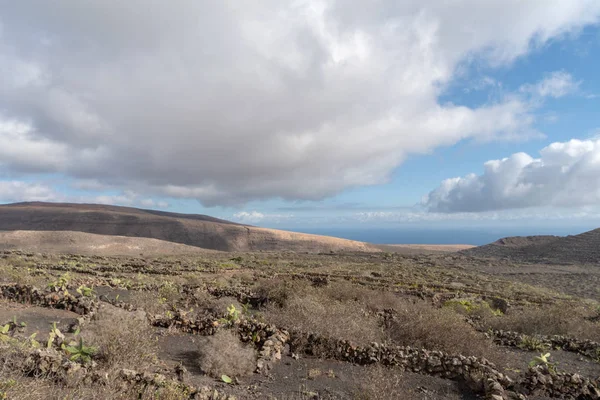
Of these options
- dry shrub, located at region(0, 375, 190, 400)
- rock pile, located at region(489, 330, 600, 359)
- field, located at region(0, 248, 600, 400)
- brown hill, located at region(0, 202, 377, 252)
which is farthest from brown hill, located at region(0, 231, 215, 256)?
dry shrub, located at region(0, 375, 190, 400)

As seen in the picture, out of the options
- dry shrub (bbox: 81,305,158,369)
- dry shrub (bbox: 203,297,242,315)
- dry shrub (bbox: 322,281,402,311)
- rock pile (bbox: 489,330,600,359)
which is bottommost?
rock pile (bbox: 489,330,600,359)

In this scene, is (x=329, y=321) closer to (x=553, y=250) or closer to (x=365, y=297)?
(x=365, y=297)

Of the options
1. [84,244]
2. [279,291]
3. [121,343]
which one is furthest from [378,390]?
[84,244]

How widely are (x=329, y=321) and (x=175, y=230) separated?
74124 millimetres

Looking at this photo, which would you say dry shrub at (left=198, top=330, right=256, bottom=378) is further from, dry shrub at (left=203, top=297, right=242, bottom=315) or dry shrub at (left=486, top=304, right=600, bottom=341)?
dry shrub at (left=486, top=304, right=600, bottom=341)

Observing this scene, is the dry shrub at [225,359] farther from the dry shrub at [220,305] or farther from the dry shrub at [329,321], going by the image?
the dry shrub at [220,305]

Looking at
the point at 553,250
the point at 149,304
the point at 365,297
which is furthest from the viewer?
the point at 553,250

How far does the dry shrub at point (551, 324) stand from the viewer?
12.5m

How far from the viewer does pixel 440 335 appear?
1014 cm

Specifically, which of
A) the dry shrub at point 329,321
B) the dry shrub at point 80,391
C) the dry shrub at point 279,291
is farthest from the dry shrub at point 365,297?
the dry shrub at point 80,391

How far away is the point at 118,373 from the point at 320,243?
72.4 metres

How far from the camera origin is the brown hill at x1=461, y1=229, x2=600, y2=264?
50.8m

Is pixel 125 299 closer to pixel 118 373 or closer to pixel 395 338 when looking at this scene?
pixel 118 373

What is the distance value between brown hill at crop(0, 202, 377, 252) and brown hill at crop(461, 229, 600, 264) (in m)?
24.2
